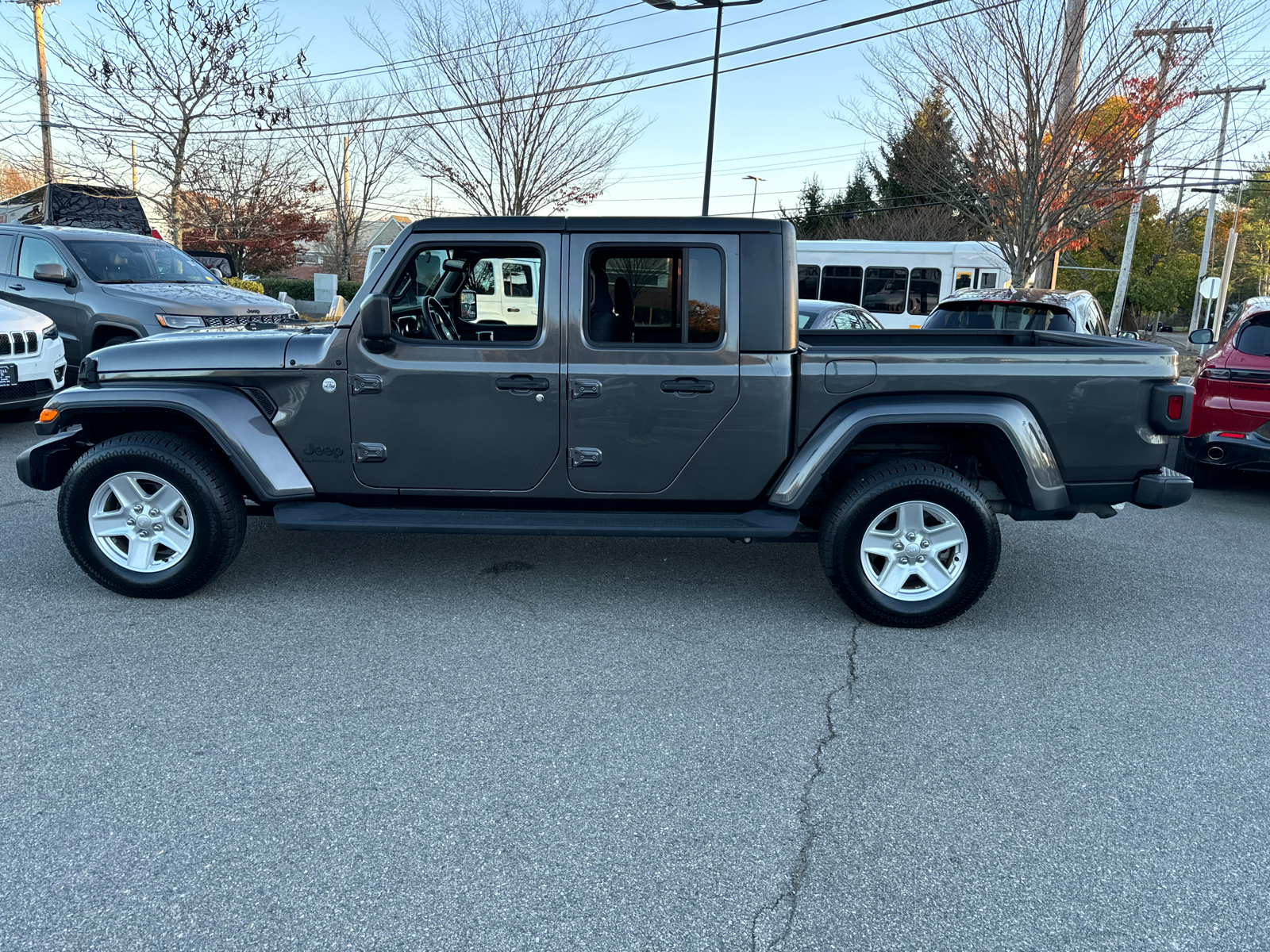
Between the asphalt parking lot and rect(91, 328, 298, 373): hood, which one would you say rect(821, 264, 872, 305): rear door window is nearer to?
the asphalt parking lot

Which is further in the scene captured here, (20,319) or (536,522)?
(20,319)

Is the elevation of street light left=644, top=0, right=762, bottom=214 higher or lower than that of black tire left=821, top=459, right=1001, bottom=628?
higher

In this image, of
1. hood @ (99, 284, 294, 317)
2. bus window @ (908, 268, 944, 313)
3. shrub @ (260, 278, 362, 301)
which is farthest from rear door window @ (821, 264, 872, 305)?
shrub @ (260, 278, 362, 301)

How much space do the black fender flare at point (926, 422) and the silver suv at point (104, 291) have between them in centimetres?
720

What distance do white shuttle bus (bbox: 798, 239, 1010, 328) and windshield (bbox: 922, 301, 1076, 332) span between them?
1251 centimetres

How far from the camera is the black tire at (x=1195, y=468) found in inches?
303

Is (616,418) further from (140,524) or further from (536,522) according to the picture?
(140,524)

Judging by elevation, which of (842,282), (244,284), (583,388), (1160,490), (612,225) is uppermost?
(612,225)

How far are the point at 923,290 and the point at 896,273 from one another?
740 mm

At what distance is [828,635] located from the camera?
4.54m

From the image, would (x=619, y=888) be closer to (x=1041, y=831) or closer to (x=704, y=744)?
(x=704, y=744)

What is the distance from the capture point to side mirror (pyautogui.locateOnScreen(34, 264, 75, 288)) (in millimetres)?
9938

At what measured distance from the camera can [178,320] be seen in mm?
9766

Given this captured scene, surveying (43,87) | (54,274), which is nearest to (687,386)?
(54,274)
